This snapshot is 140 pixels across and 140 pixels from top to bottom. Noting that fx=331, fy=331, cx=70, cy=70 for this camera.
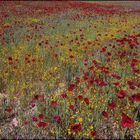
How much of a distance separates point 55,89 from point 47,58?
233 cm

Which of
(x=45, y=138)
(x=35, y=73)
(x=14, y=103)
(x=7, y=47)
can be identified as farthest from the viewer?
(x=7, y=47)

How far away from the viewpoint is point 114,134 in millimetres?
5543

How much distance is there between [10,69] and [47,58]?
148 centimetres

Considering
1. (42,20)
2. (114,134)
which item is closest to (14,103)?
(114,134)

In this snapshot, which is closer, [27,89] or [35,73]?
[27,89]

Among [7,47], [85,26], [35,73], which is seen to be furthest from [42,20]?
[35,73]

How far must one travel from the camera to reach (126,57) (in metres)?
9.48

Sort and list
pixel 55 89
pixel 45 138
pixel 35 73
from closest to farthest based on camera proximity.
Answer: pixel 45 138 → pixel 55 89 → pixel 35 73

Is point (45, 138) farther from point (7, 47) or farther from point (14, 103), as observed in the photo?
point (7, 47)

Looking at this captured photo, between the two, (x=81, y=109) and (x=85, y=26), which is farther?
(x=85, y=26)

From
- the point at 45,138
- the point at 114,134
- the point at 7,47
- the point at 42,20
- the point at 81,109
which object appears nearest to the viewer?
the point at 45,138

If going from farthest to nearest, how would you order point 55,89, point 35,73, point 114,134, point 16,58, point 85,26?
point 85,26
point 16,58
point 35,73
point 55,89
point 114,134

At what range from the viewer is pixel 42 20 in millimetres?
19125

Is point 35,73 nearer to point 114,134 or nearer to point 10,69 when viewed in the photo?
point 10,69
